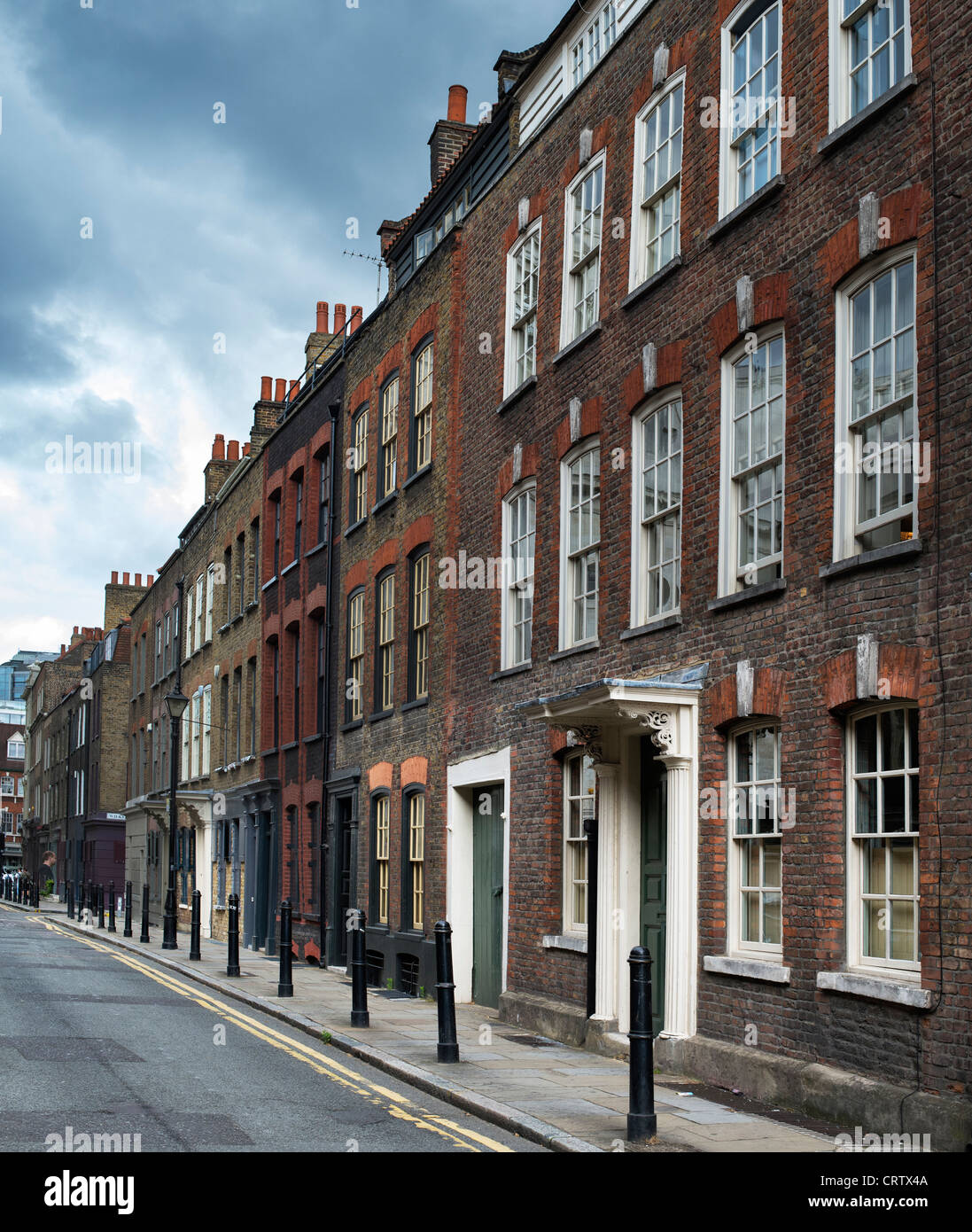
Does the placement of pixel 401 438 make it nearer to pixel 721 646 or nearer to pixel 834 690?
pixel 721 646

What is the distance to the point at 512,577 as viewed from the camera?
55.8 feet

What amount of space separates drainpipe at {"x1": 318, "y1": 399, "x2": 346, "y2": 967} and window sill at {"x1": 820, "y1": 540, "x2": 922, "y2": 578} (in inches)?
622

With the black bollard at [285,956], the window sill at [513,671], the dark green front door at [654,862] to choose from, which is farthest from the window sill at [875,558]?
the black bollard at [285,956]

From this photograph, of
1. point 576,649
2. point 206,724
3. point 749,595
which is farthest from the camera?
point 206,724

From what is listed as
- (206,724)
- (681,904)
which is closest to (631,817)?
(681,904)

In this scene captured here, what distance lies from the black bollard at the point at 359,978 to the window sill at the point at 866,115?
8516 millimetres

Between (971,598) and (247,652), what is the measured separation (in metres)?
24.5

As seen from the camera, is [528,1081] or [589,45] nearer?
[528,1081]

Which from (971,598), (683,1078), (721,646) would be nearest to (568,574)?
(721,646)

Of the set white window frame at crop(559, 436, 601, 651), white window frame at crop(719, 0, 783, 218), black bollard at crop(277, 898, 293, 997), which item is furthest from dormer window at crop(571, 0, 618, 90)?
black bollard at crop(277, 898, 293, 997)

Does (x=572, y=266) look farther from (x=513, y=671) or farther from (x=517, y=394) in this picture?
(x=513, y=671)

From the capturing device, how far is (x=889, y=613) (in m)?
9.49

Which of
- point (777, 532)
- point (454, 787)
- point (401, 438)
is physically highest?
point (401, 438)

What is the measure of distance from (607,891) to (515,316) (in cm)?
753
